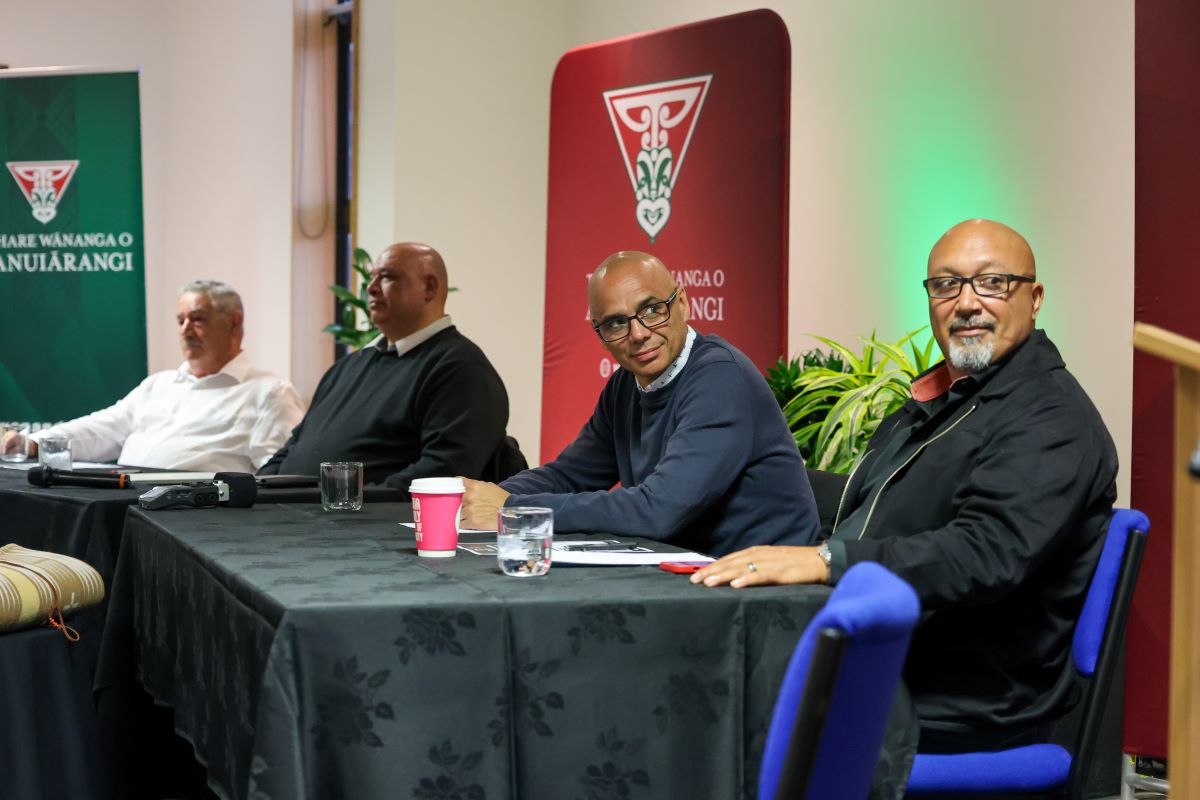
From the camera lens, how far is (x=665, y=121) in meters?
4.31

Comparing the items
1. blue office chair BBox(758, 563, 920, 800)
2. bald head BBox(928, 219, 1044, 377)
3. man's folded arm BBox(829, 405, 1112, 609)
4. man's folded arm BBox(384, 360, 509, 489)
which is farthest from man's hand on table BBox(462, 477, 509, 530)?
blue office chair BBox(758, 563, 920, 800)

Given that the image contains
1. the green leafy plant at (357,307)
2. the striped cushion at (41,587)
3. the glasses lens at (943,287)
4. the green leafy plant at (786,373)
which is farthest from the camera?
the green leafy plant at (357,307)

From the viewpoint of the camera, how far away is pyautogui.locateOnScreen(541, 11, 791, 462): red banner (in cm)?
393

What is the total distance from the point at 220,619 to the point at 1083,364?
2.78 metres

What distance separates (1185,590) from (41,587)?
2.05m

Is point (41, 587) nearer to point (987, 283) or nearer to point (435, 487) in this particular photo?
point (435, 487)

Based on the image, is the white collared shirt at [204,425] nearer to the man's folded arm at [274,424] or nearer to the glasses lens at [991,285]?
the man's folded arm at [274,424]

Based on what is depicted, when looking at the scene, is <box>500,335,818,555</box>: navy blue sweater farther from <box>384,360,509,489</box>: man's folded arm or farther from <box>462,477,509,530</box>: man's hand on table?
<box>384,360,509,489</box>: man's folded arm

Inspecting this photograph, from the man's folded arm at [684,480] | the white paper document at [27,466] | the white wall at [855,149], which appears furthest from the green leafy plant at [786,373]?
the white paper document at [27,466]

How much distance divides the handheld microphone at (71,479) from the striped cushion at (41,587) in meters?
0.49

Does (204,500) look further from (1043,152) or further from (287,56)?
(287,56)

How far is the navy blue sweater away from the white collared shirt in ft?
6.61

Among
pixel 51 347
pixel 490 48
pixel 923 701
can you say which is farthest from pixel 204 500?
pixel 490 48

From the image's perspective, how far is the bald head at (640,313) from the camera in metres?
2.59
